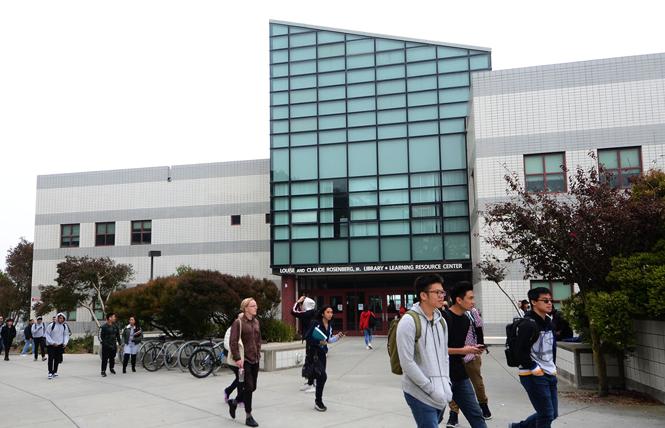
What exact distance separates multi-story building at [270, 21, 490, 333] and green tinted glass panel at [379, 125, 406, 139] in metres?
0.05

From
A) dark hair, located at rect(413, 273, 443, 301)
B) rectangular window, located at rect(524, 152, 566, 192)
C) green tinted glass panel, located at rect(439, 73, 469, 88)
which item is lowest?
dark hair, located at rect(413, 273, 443, 301)

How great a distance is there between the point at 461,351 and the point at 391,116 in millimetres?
23031

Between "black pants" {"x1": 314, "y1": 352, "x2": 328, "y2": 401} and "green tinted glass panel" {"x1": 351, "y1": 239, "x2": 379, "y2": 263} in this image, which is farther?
"green tinted glass panel" {"x1": 351, "y1": 239, "x2": 379, "y2": 263}

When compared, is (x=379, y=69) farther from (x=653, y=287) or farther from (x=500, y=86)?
(x=653, y=287)

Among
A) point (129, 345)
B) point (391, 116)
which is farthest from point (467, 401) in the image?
point (391, 116)

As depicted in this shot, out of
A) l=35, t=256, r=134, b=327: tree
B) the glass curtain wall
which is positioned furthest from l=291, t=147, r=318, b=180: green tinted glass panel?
l=35, t=256, r=134, b=327: tree

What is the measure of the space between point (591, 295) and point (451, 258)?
1640 centimetres

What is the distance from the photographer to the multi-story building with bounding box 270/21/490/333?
86.7 feet

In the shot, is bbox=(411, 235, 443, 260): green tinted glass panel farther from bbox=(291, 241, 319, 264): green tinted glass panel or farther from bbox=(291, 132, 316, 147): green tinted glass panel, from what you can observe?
bbox=(291, 132, 316, 147): green tinted glass panel

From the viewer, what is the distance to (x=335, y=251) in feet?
88.9

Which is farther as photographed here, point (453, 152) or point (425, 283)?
point (453, 152)

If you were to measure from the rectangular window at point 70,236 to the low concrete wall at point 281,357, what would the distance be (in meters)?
23.0

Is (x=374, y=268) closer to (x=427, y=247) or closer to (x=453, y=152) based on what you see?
(x=427, y=247)

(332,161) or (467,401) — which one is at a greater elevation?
(332,161)
